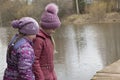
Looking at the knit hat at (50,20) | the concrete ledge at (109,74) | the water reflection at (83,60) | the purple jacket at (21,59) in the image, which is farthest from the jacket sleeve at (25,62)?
the water reflection at (83,60)

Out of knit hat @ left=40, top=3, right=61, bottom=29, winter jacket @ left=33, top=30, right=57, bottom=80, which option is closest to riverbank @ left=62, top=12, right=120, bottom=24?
knit hat @ left=40, top=3, right=61, bottom=29

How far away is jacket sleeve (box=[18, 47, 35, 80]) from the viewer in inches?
147

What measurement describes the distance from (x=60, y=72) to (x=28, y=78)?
5639mm

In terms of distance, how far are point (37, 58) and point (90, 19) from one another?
1421 inches

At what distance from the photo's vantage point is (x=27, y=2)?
169ft

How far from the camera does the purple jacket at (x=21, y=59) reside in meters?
3.73

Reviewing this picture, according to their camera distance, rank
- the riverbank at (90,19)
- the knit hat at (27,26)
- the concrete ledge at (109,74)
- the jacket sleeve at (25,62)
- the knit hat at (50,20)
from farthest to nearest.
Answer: the riverbank at (90,19), the concrete ledge at (109,74), the knit hat at (50,20), the knit hat at (27,26), the jacket sleeve at (25,62)

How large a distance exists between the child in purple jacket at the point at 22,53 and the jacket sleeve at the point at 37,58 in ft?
0.55

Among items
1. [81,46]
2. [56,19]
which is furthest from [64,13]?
[56,19]

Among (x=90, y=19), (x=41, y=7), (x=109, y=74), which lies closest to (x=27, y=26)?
(x=109, y=74)

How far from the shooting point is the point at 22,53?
12.3ft

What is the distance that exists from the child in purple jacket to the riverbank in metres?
33.0

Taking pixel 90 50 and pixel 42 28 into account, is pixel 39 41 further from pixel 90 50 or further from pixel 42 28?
pixel 90 50

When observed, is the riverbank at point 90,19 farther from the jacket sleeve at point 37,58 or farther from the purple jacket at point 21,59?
the purple jacket at point 21,59
